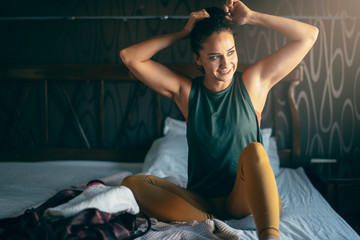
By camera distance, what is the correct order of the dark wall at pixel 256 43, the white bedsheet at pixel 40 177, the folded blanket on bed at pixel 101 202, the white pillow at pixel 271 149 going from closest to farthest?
1. the folded blanket on bed at pixel 101 202
2. the white bedsheet at pixel 40 177
3. the white pillow at pixel 271 149
4. the dark wall at pixel 256 43

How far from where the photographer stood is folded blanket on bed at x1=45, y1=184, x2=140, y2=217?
3.29ft

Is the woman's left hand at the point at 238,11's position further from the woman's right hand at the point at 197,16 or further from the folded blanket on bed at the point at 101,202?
the folded blanket on bed at the point at 101,202

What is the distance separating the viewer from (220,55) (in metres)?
1.23

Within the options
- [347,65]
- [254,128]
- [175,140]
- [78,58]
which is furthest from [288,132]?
[78,58]

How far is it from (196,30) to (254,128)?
1.40 ft

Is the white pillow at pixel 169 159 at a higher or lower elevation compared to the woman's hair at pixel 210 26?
lower

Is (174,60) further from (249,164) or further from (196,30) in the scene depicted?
(249,164)

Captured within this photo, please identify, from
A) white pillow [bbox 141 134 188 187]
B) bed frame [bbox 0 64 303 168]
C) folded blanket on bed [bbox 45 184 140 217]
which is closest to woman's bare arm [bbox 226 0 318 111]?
folded blanket on bed [bbox 45 184 140 217]

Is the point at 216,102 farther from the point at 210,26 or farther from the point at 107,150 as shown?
the point at 107,150

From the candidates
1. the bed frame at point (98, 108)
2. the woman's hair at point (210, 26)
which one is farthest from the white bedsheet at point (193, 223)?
the woman's hair at point (210, 26)

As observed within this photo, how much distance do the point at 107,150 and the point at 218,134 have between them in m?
1.33

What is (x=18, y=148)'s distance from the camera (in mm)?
2469

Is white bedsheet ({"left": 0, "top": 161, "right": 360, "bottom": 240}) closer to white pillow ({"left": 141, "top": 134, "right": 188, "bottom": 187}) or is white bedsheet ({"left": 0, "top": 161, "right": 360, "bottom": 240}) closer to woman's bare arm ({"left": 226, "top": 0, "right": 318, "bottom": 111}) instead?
white pillow ({"left": 141, "top": 134, "right": 188, "bottom": 187})

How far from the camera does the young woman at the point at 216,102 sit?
4.05ft
